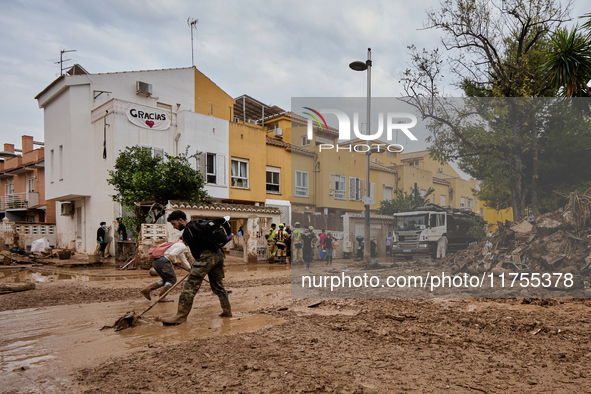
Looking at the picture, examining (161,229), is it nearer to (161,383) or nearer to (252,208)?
(252,208)

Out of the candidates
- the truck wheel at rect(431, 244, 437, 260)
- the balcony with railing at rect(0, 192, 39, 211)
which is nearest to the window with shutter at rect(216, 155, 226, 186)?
the truck wheel at rect(431, 244, 437, 260)

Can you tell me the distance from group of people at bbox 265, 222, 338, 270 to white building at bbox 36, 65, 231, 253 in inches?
246

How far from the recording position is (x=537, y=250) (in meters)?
10.0

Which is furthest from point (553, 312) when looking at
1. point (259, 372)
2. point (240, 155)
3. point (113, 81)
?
point (113, 81)

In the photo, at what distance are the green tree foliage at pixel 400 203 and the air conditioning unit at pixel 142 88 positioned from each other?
1743 cm

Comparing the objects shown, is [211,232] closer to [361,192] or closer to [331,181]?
[361,192]

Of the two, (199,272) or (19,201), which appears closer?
(199,272)

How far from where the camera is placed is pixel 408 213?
33.1ft

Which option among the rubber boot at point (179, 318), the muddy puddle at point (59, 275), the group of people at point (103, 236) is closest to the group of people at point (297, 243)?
the muddy puddle at point (59, 275)

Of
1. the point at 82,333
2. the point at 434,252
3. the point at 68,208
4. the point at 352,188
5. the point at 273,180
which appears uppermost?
the point at 273,180

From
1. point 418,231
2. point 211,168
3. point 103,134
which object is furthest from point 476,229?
point 103,134

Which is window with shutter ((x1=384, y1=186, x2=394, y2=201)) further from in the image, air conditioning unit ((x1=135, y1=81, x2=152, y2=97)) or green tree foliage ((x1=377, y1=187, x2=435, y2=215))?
air conditioning unit ((x1=135, y1=81, x2=152, y2=97))

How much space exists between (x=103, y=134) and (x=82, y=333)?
54.4ft

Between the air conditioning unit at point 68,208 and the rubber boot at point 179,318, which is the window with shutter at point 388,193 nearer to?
the rubber boot at point 179,318
